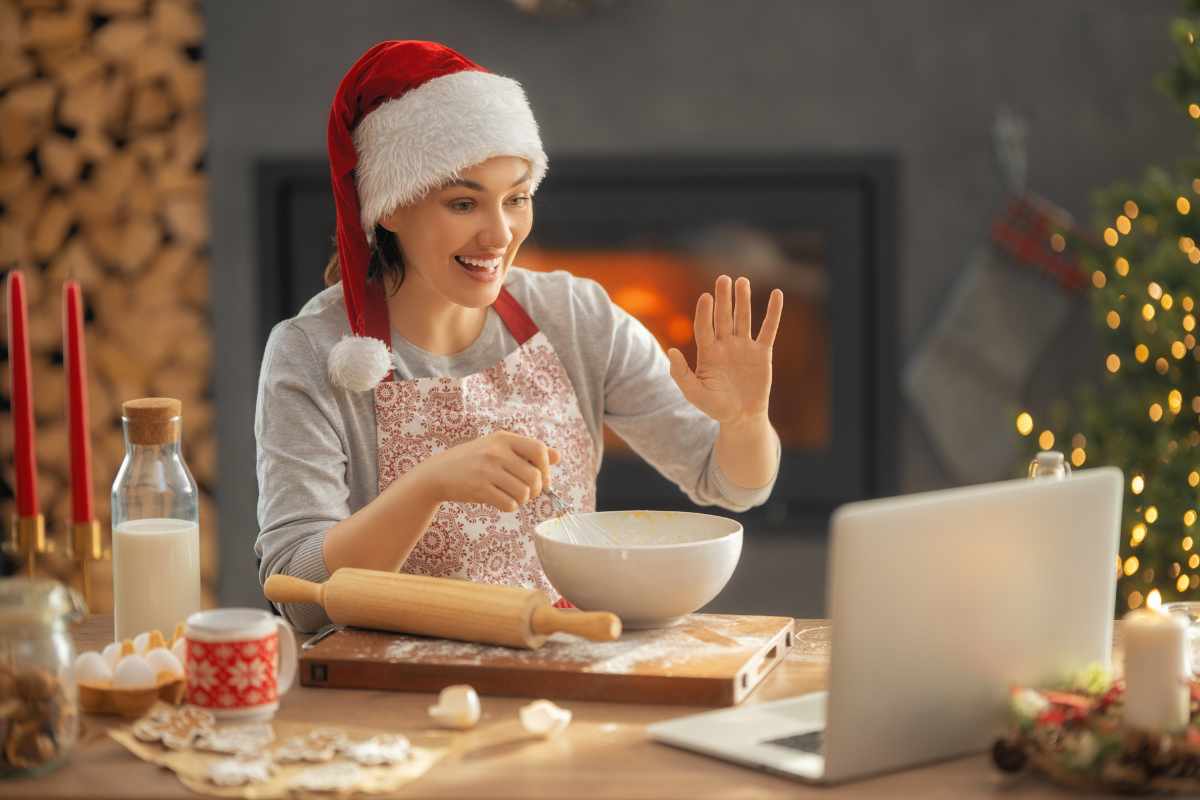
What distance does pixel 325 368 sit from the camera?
1.81 metres

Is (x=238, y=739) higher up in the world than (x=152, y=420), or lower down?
lower down

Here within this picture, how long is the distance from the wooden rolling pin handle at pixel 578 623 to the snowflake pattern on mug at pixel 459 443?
48 centimetres


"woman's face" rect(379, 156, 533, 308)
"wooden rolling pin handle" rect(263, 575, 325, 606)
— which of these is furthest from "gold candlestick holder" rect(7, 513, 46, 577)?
"woman's face" rect(379, 156, 533, 308)

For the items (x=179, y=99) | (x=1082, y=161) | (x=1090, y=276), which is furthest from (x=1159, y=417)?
(x=179, y=99)

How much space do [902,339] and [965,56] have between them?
25.9 inches

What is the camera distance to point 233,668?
1.22m

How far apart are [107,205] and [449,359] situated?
1.81 meters

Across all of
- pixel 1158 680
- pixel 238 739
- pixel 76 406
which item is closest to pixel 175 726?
pixel 238 739

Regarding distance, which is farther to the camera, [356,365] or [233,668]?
[356,365]

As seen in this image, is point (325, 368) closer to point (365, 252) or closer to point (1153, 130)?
point (365, 252)

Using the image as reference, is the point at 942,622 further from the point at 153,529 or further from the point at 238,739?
the point at 153,529

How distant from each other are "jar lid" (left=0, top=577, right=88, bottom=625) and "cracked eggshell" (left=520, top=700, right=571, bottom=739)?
37 centimetres

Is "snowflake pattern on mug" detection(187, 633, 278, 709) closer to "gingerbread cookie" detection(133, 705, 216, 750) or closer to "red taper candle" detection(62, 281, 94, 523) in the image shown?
"gingerbread cookie" detection(133, 705, 216, 750)

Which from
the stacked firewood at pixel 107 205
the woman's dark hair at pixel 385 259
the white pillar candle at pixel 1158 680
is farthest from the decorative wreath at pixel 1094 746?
the stacked firewood at pixel 107 205
